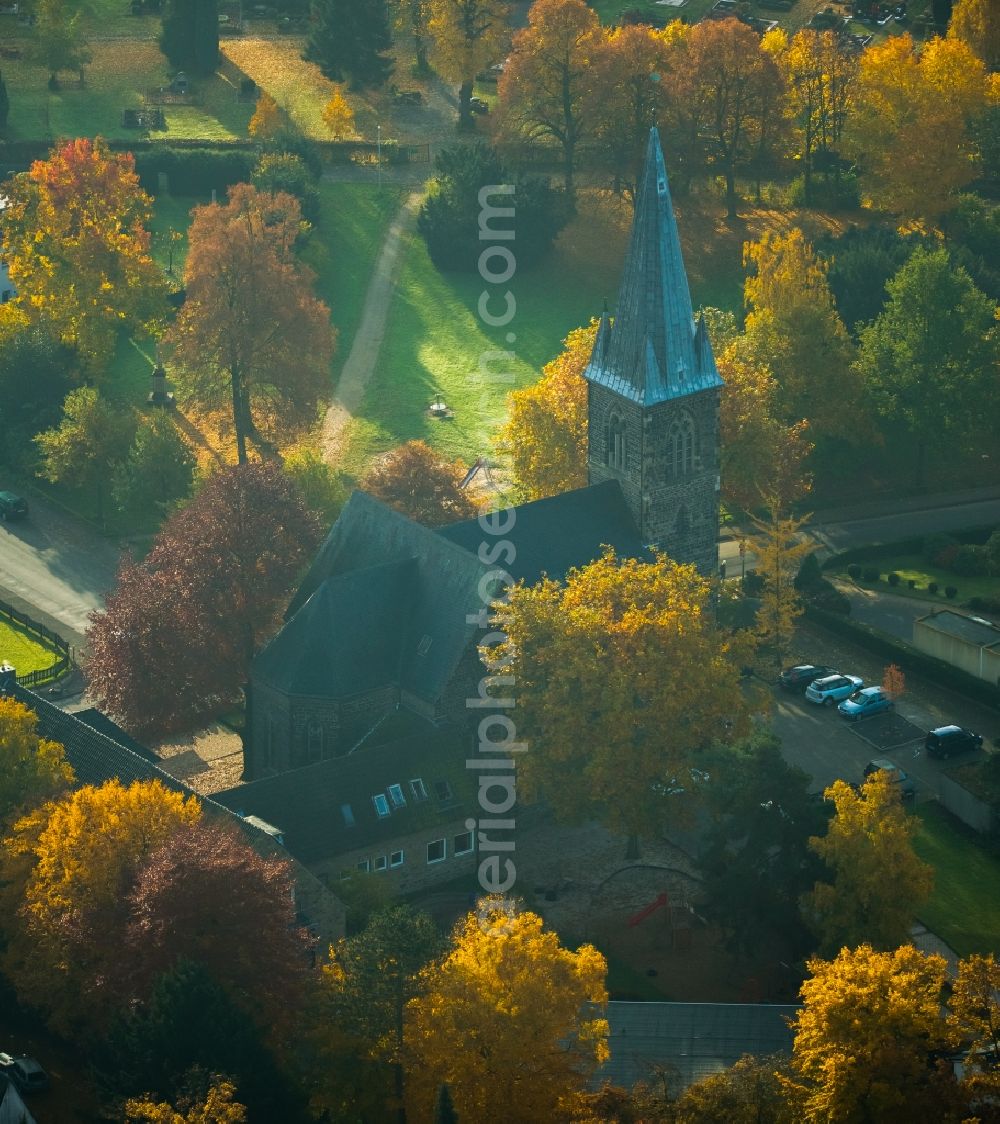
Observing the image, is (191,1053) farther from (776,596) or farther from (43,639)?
(43,639)

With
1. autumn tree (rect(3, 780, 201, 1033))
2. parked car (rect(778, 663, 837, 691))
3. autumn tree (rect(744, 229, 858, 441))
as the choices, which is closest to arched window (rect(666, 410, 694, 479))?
parked car (rect(778, 663, 837, 691))

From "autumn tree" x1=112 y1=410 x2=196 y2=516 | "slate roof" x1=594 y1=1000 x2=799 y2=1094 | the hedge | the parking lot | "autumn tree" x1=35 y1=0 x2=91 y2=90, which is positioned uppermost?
"autumn tree" x1=35 y1=0 x2=91 y2=90

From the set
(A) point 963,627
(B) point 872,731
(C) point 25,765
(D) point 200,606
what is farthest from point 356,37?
(C) point 25,765

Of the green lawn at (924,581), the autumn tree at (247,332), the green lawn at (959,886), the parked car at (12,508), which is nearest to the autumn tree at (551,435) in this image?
the green lawn at (924,581)

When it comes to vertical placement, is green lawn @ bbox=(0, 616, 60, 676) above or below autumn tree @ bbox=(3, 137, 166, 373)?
below

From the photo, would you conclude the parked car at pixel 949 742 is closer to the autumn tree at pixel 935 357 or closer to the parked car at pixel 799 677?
the parked car at pixel 799 677

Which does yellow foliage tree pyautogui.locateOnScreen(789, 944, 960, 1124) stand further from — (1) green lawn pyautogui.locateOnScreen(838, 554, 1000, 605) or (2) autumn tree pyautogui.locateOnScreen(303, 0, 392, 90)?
(2) autumn tree pyautogui.locateOnScreen(303, 0, 392, 90)
